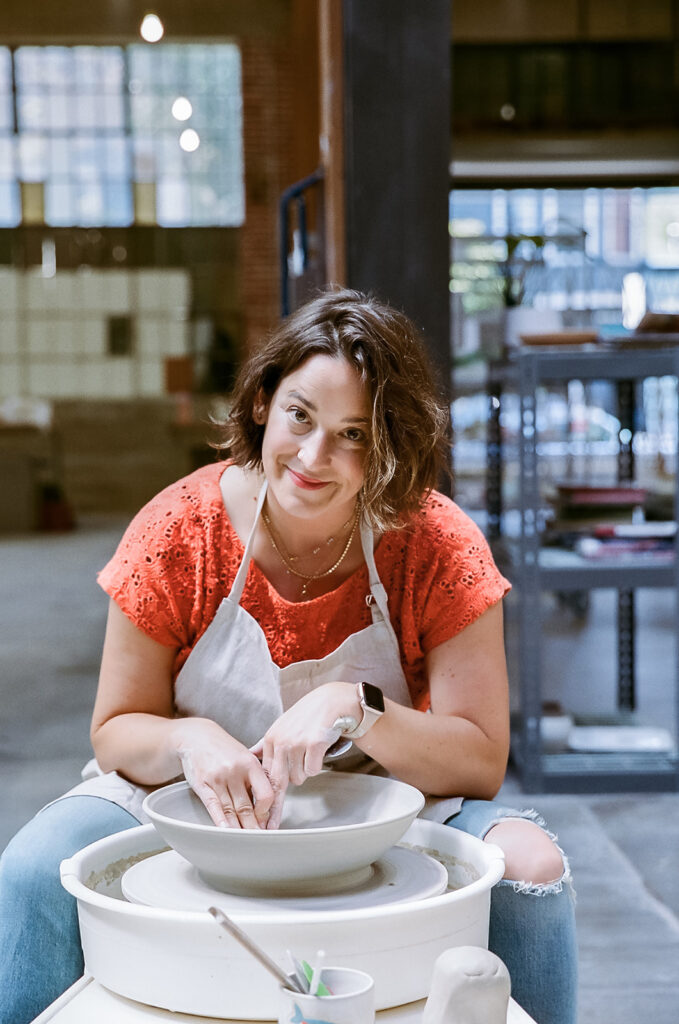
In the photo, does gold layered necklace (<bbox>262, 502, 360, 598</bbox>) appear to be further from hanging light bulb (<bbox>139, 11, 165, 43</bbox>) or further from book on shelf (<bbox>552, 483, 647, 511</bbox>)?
hanging light bulb (<bbox>139, 11, 165, 43</bbox>)

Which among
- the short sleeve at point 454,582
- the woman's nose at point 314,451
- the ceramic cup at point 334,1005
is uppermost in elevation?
the woman's nose at point 314,451

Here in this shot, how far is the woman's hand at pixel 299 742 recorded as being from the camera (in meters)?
1.20

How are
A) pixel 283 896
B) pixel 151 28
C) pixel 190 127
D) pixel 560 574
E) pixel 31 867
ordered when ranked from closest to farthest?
pixel 283 896 < pixel 31 867 < pixel 560 574 < pixel 151 28 < pixel 190 127

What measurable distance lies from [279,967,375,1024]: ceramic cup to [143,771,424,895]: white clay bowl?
0.19m

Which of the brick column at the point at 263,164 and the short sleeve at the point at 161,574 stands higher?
the brick column at the point at 263,164

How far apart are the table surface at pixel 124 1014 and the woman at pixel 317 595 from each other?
0.26 m

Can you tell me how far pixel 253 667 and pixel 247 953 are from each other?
1.80 feet

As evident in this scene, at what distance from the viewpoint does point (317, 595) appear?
160 centimetres

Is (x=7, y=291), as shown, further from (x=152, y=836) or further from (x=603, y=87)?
(x=152, y=836)

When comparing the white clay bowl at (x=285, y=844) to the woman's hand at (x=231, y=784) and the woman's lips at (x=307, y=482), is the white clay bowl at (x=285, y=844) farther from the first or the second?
the woman's lips at (x=307, y=482)

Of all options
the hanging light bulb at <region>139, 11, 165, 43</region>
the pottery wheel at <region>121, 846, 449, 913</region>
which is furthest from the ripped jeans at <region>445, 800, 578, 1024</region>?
the hanging light bulb at <region>139, 11, 165, 43</region>

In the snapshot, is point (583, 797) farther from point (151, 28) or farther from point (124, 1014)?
point (151, 28)

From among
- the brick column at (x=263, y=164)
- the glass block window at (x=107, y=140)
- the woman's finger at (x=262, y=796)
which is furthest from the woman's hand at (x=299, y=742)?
the glass block window at (x=107, y=140)

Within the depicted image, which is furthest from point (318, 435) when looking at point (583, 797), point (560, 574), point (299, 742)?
point (583, 797)
